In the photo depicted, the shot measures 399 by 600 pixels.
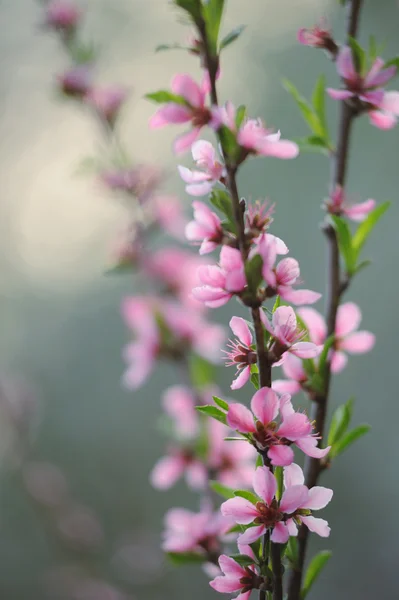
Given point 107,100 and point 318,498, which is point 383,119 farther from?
point 107,100

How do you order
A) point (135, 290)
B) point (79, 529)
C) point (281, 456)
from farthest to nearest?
point (135, 290)
point (79, 529)
point (281, 456)

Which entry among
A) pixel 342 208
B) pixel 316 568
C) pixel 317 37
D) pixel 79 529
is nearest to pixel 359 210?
pixel 342 208

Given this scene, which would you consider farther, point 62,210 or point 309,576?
point 62,210

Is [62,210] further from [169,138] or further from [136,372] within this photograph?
[136,372]

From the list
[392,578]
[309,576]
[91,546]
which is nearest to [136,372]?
[309,576]

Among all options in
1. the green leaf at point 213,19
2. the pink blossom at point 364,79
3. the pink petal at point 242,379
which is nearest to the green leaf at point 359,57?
the pink blossom at point 364,79
